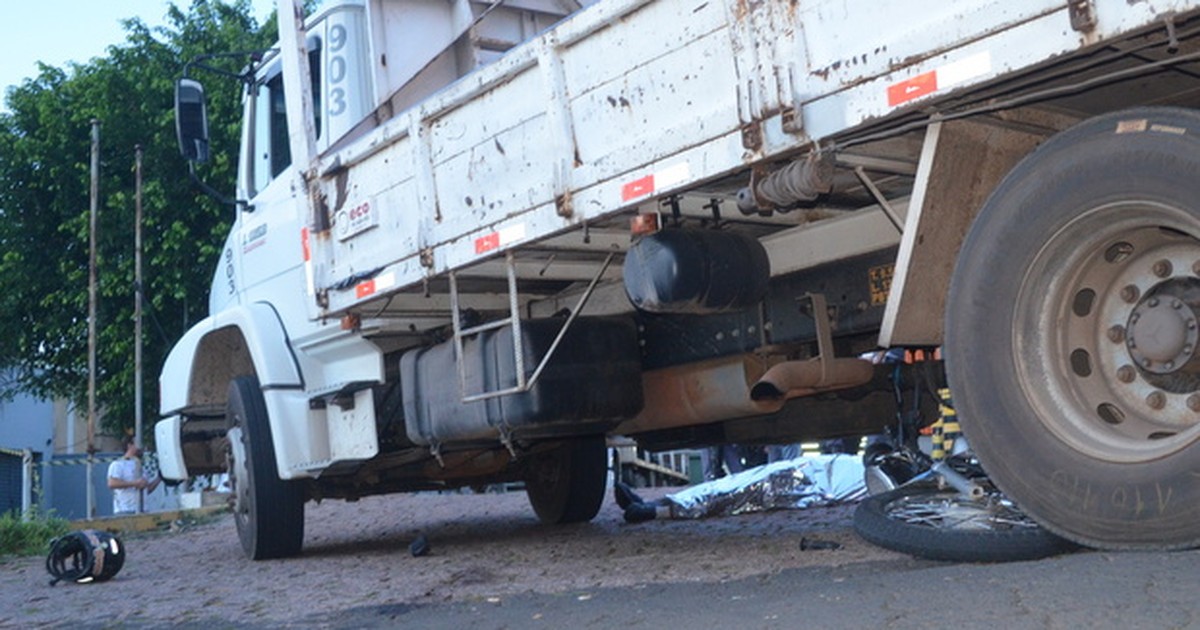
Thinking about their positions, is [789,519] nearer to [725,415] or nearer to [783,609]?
[725,415]

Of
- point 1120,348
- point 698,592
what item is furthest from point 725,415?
point 1120,348

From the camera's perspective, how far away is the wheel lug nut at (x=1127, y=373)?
12.6 feet

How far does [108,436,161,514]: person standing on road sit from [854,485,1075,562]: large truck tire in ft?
44.9

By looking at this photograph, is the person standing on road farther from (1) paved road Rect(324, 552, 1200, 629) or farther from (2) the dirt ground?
(1) paved road Rect(324, 552, 1200, 629)

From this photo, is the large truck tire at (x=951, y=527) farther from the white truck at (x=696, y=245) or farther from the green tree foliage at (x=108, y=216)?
the green tree foliage at (x=108, y=216)

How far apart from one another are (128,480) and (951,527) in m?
14.5

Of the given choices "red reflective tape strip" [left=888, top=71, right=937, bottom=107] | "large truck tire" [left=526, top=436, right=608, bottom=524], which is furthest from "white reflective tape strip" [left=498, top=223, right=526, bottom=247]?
"large truck tire" [left=526, top=436, right=608, bottom=524]

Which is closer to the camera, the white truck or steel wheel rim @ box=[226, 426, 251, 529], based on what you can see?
the white truck

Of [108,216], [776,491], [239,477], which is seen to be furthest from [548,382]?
[108,216]

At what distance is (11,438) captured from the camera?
1182 inches

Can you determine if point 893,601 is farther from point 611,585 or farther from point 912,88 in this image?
point 611,585

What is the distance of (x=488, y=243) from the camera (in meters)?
5.82

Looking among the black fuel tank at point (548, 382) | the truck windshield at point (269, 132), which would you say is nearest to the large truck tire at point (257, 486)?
the truck windshield at point (269, 132)

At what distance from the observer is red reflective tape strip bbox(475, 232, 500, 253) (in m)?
5.77
